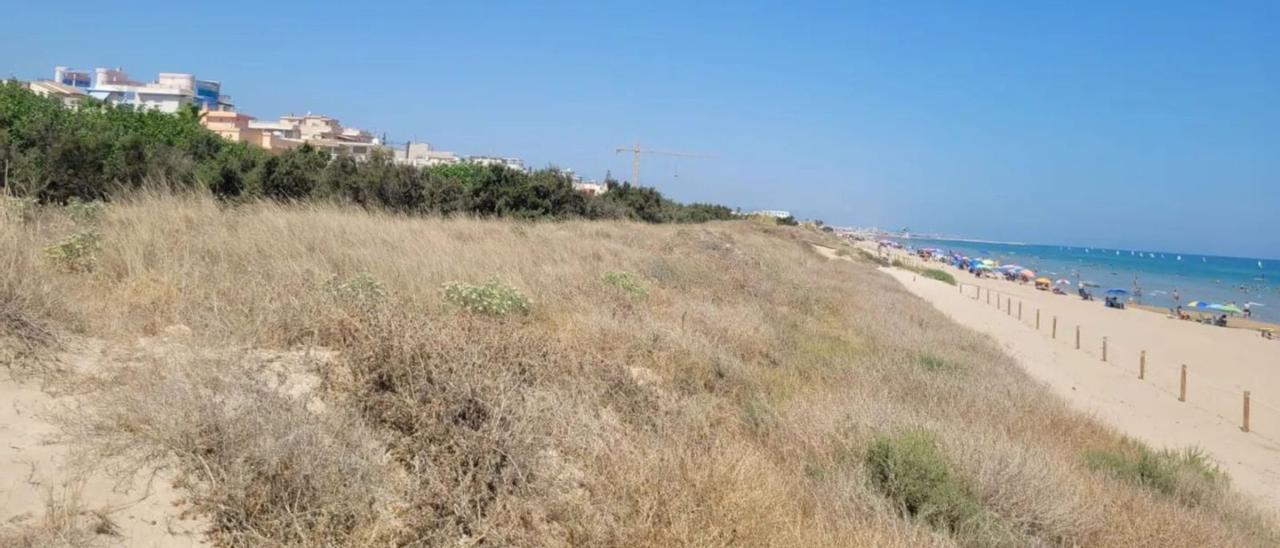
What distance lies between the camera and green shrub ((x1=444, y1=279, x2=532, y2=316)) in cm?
652

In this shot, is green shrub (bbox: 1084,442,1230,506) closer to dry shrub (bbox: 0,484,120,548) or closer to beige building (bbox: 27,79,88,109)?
dry shrub (bbox: 0,484,120,548)

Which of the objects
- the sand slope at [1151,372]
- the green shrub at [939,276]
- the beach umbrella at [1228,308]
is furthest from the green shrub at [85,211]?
the beach umbrella at [1228,308]

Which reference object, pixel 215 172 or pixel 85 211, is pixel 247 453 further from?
pixel 215 172

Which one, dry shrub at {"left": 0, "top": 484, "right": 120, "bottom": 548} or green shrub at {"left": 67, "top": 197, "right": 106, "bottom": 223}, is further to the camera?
green shrub at {"left": 67, "top": 197, "right": 106, "bottom": 223}

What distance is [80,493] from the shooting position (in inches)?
111

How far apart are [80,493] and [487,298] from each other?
405 centimetres

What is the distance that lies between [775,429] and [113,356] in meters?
4.23

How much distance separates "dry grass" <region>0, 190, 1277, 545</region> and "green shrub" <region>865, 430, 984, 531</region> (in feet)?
0.27

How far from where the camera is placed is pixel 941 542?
12.2 feet

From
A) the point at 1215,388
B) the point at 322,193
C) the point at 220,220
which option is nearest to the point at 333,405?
the point at 220,220

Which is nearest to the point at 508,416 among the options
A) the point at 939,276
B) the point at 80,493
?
the point at 80,493

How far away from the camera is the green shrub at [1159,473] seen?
6.25 meters

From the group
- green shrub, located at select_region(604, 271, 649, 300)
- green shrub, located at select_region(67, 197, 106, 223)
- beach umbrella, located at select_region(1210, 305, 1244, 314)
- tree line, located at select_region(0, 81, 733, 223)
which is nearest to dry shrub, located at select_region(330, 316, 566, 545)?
green shrub, located at select_region(604, 271, 649, 300)

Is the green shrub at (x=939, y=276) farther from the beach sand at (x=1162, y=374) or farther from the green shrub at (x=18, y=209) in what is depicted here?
the green shrub at (x=18, y=209)
